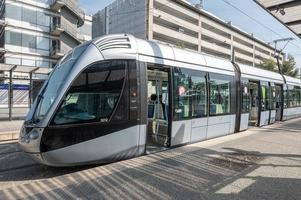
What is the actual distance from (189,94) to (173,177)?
3.63 metres

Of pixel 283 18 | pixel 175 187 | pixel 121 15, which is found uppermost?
pixel 121 15

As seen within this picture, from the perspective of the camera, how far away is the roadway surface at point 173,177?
16.7 ft

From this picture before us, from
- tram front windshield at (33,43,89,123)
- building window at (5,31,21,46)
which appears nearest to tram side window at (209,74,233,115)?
tram front windshield at (33,43,89,123)

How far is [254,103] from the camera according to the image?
14.9m

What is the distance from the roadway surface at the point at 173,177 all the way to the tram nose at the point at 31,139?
591 millimetres

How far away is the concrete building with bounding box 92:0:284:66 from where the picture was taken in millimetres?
50812

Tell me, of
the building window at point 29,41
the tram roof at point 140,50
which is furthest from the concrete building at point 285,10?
the building window at point 29,41

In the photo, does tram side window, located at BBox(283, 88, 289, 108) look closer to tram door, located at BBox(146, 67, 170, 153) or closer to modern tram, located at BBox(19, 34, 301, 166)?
modern tram, located at BBox(19, 34, 301, 166)

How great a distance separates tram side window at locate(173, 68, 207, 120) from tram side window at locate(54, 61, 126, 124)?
2.07m

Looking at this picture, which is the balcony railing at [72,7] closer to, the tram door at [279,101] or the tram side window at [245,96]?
the tram door at [279,101]

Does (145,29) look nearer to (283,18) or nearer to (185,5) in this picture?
(185,5)

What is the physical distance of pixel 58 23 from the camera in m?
46.1

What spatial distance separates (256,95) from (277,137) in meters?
3.64

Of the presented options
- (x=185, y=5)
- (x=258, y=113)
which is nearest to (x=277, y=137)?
(x=258, y=113)
